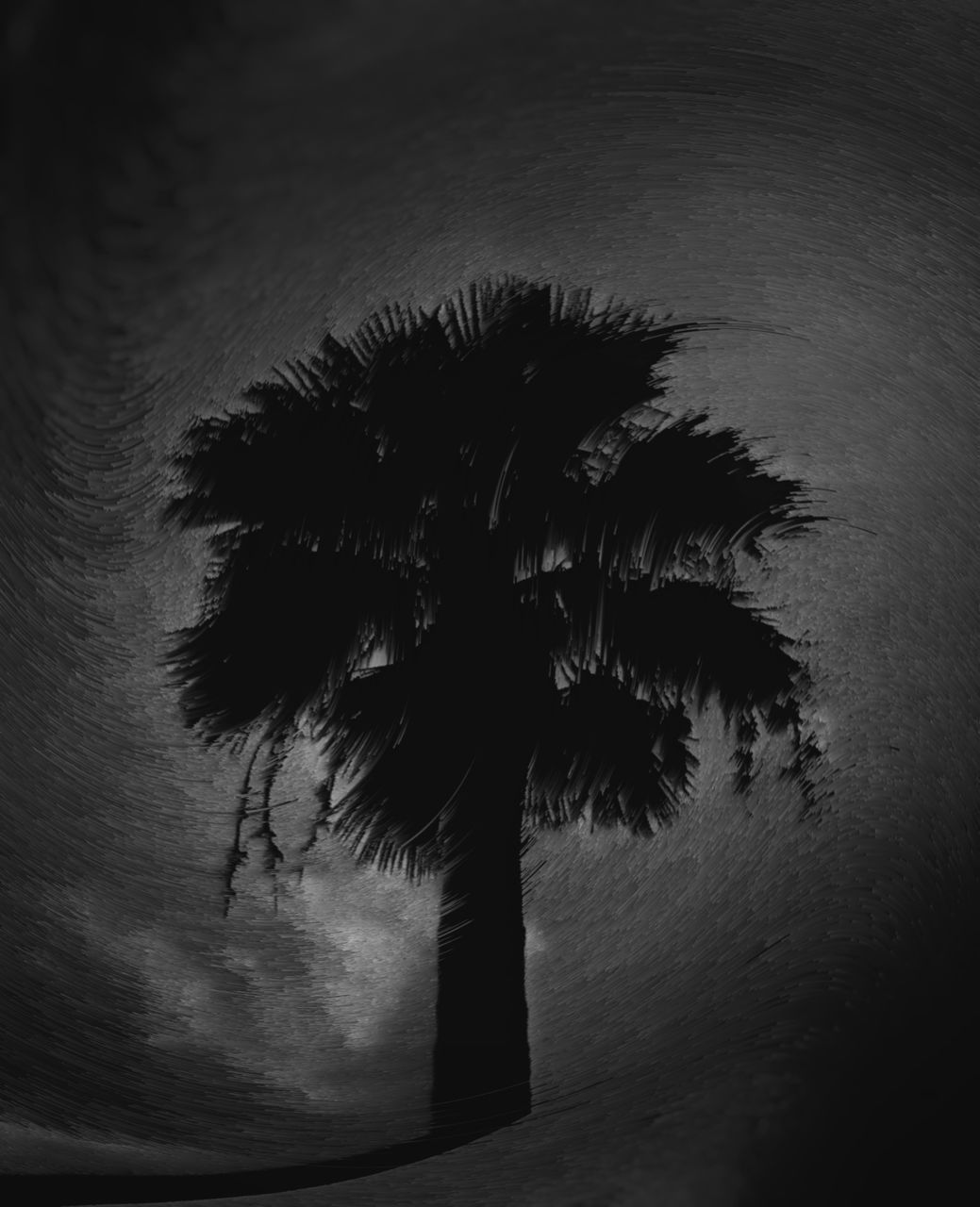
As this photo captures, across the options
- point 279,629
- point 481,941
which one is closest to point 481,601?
point 279,629

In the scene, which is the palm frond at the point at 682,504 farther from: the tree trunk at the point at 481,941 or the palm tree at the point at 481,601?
the tree trunk at the point at 481,941

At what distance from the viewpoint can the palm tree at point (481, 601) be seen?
0.71 m

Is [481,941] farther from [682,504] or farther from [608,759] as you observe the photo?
[682,504]

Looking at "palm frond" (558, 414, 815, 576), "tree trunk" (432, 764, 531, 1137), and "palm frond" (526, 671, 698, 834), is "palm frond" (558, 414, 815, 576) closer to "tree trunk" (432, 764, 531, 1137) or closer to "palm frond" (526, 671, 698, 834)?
"palm frond" (526, 671, 698, 834)

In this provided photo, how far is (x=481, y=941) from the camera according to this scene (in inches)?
33.7

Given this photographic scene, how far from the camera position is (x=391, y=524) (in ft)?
2.50

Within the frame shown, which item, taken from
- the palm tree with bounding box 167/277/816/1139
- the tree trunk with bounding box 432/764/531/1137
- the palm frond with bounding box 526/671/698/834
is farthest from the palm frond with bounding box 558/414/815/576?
the tree trunk with bounding box 432/764/531/1137

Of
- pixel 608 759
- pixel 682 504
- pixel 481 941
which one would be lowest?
pixel 481 941

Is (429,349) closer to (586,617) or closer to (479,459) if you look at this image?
(479,459)

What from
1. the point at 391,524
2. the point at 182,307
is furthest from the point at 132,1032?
the point at 182,307

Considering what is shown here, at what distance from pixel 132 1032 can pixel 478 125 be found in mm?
714

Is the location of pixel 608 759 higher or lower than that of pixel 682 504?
lower

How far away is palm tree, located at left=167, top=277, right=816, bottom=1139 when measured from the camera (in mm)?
712

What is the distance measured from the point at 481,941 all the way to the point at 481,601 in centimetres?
31
